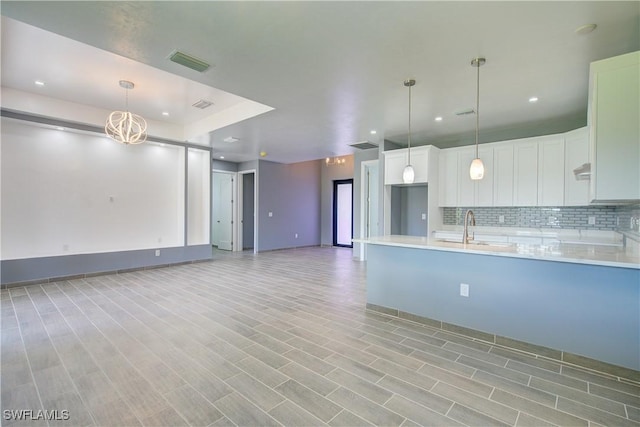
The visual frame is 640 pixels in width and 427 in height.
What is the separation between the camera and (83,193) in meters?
5.30

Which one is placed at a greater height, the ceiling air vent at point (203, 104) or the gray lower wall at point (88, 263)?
the ceiling air vent at point (203, 104)

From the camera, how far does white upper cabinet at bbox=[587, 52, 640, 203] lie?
2281mm

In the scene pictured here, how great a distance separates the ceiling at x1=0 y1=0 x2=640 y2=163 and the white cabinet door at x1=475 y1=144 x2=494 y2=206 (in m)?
0.47

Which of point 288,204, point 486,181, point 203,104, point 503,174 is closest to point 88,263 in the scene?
point 203,104

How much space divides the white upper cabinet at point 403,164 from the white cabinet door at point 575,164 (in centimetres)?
199

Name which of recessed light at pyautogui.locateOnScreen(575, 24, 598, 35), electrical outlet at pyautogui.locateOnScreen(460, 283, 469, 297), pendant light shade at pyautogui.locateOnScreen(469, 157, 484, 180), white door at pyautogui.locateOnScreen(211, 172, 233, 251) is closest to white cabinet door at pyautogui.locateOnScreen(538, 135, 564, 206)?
pendant light shade at pyautogui.locateOnScreen(469, 157, 484, 180)

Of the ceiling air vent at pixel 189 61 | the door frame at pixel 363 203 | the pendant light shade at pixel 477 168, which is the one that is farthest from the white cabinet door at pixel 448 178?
the ceiling air vent at pixel 189 61

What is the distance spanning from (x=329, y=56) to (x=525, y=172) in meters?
3.96

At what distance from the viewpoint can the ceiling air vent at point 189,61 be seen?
2751mm

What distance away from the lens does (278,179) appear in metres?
9.04

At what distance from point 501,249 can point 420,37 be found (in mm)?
2114

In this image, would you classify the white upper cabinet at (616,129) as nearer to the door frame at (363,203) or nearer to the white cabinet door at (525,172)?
the white cabinet door at (525,172)

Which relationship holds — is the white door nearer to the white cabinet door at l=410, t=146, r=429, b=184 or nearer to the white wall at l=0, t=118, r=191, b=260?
the white wall at l=0, t=118, r=191, b=260

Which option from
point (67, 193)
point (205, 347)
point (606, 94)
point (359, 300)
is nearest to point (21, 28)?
point (67, 193)
